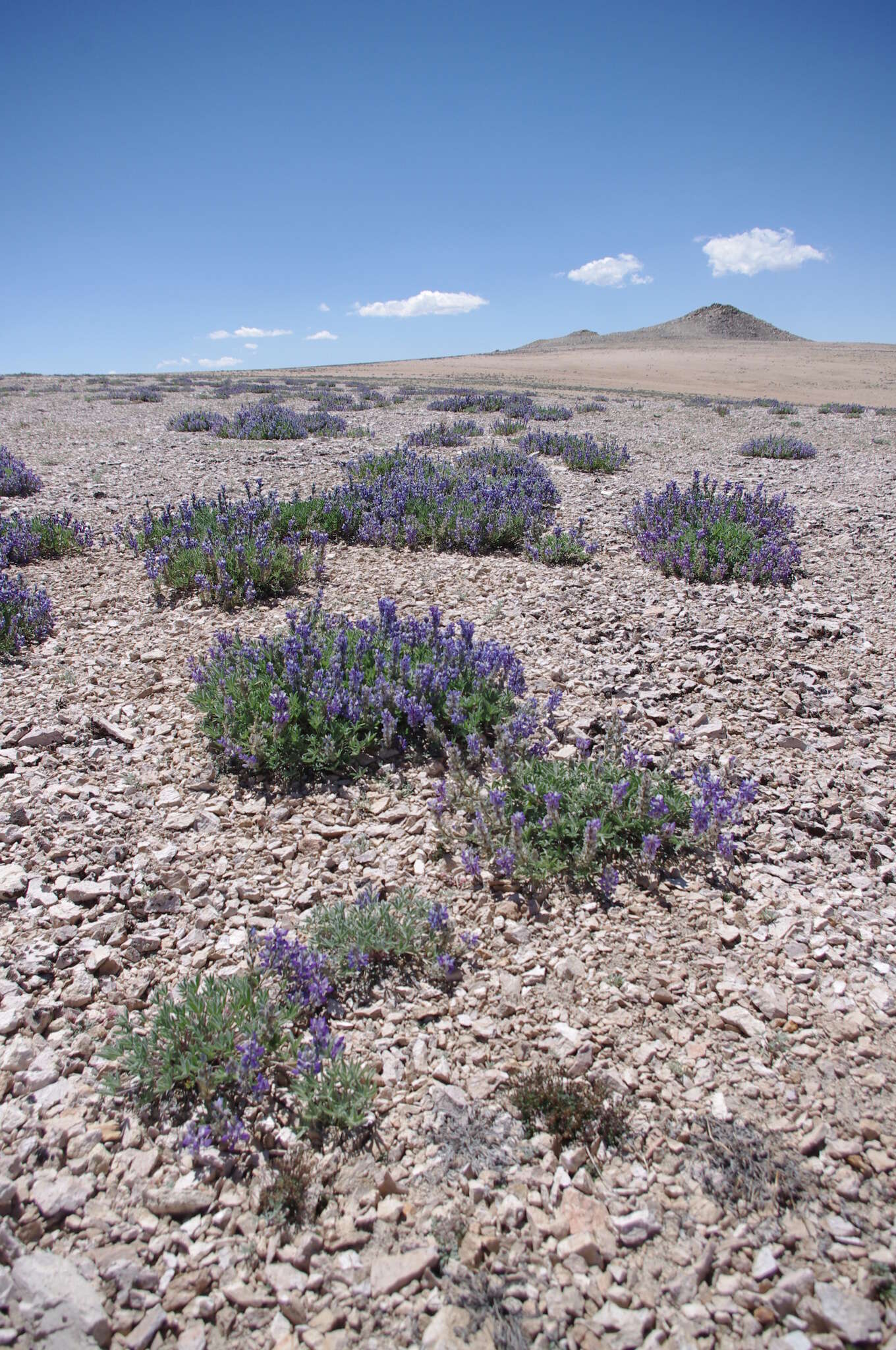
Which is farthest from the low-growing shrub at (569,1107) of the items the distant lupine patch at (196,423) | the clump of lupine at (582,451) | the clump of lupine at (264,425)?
the distant lupine patch at (196,423)

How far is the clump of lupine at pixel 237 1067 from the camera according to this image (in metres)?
2.71

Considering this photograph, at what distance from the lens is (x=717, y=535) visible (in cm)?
825

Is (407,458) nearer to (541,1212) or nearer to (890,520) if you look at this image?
(890,520)

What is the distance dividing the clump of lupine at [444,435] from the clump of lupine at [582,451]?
1.26 meters

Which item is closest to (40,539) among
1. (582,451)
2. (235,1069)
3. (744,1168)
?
(235,1069)

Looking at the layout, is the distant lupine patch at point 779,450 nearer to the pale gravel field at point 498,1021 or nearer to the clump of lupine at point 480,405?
the clump of lupine at point 480,405

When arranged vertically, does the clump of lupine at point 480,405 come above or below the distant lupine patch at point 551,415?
above

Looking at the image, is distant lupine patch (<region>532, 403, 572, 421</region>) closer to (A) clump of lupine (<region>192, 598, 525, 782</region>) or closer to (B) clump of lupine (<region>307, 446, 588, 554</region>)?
(B) clump of lupine (<region>307, 446, 588, 554</region>)

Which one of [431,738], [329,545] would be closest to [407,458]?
[329,545]

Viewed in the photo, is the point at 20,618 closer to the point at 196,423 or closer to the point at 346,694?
the point at 346,694

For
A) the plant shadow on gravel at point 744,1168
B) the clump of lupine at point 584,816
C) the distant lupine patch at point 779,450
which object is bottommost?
the plant shadow on gravel at point 744,1168

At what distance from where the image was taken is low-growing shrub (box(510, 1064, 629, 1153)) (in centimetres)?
267

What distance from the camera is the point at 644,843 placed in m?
3.88

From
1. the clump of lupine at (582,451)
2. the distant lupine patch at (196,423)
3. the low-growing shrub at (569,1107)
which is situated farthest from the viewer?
the distant lupine patch at (196,423)
